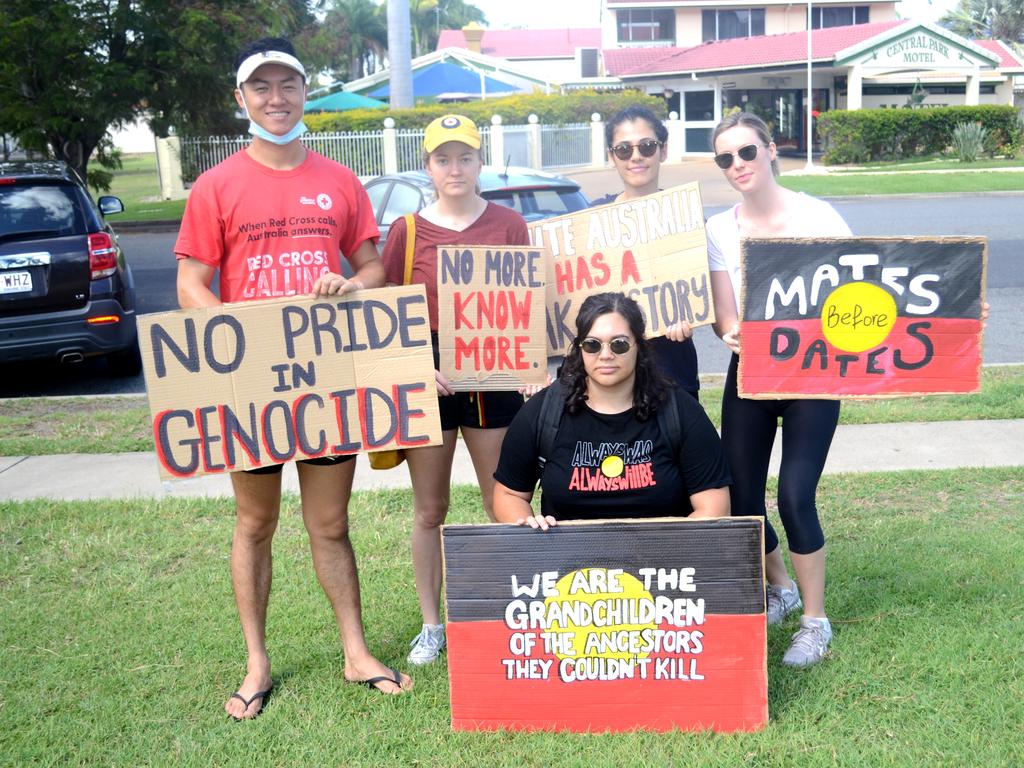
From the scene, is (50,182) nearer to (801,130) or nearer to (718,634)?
(718,634)

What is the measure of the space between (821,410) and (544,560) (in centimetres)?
118

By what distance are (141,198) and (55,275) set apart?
24.0 m

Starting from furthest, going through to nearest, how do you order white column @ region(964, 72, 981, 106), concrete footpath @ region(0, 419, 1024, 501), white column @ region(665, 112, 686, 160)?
1. white column @ region(665, 112, 686, 160)
2. white column @ region(964, 72, 981, 106)
3. concrete footpath @ region(0, 419, 1024, 501)

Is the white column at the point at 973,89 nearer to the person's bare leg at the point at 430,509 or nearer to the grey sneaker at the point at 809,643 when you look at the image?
the grey sneaker at the point at 809,643

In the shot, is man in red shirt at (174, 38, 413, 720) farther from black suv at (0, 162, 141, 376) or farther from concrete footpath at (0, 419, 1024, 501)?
black suv at (0, 162, 141, 376)

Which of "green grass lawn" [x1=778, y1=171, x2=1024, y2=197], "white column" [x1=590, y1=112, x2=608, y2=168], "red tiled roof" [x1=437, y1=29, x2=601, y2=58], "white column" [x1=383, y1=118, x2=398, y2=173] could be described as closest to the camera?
"green grass lawn" [x1=778, y1=171, x2=1024, y2=197]

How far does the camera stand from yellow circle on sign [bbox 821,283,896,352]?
3895 mm

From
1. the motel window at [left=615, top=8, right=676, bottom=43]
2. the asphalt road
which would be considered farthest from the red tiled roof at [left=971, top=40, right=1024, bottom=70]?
the asphalt road

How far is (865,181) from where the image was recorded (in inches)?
1048

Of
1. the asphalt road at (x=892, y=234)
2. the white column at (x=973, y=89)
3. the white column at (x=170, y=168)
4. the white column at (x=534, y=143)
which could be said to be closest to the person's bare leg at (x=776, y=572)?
the asphalt road at (x=892, y=234)

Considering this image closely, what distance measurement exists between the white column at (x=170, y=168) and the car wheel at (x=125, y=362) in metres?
20.8

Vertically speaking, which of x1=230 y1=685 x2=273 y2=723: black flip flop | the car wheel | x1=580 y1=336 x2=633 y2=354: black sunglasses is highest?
x1=580 y1=336 x2=633 y2=354: black sunglasses

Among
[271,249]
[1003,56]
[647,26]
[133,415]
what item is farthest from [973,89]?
[271,249]

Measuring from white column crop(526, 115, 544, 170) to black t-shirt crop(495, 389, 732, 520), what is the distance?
2929 centimetres
